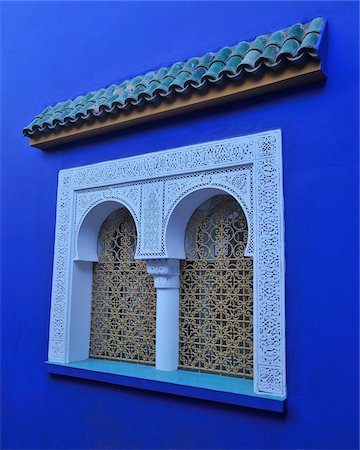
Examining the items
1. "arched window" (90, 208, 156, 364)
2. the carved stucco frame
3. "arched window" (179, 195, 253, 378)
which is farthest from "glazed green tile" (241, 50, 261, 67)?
"arched window" (90, 208, 156, 364)

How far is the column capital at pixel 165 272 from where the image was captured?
270 cm

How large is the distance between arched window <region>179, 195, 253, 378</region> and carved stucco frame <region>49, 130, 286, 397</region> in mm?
132

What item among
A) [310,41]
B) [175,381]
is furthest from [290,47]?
[175,381]

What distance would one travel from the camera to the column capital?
270 centimetres

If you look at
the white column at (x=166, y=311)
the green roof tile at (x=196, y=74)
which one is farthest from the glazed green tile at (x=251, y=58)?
the white column at (x=166, y=311)

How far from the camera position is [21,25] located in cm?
410

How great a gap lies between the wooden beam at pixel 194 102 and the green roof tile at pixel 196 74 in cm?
4

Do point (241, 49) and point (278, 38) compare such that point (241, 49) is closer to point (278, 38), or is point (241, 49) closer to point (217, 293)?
point (278, 38)

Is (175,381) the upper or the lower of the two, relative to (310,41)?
lower

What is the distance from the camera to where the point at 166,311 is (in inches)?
107

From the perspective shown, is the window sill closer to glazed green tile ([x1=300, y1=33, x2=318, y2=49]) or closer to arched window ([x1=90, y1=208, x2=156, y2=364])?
arched window ([x1=90, y1=208, x2=156, y2=364])

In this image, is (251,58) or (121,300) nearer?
(251,58)

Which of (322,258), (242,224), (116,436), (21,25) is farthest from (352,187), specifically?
(21,25)

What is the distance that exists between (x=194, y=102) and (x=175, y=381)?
165 centimetres
